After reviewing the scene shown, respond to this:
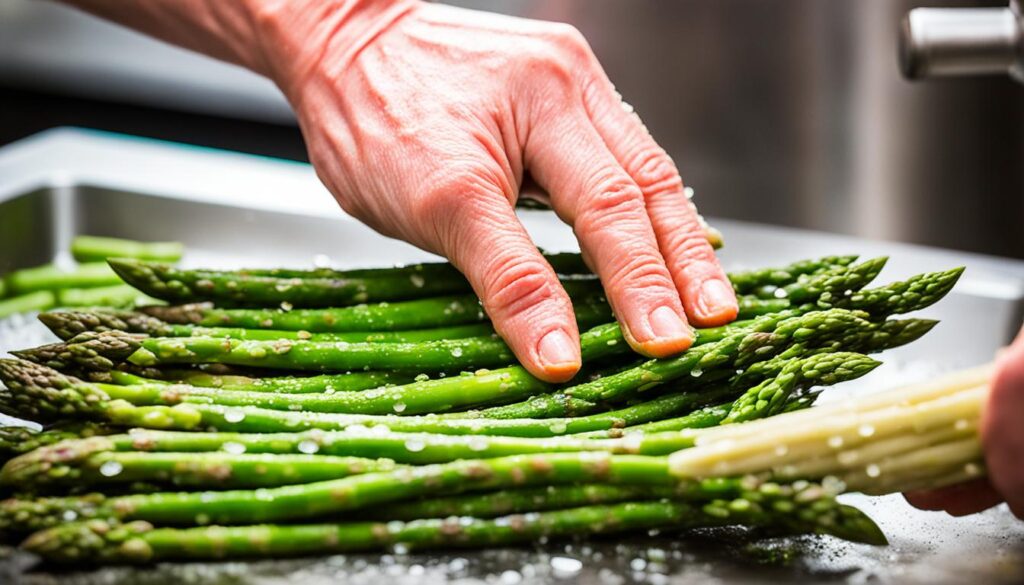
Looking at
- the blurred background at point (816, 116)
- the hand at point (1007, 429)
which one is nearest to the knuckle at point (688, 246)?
the hand at point (1007, 429)

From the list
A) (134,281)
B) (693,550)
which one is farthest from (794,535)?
(134,281)

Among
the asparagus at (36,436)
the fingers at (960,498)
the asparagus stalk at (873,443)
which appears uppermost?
the asparagus at (36,436)

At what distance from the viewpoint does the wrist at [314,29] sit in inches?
96.5

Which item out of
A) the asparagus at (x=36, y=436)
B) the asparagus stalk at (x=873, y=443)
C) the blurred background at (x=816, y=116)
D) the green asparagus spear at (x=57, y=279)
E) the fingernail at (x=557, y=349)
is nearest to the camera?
the asparagus stalk at (x=873, y=443)

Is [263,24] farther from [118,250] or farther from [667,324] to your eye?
[667,324]

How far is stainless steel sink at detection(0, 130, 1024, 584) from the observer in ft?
5.62

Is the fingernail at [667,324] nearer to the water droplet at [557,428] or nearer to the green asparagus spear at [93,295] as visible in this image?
the water droplet at [557,428]

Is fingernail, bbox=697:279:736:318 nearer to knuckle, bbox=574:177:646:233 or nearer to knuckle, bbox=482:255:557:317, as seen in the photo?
knuckle, bbox=574:177:646:233

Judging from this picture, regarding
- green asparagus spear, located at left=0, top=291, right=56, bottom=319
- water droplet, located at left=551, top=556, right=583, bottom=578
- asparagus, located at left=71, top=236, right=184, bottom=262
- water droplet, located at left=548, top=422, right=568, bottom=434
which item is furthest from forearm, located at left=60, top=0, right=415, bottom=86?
water droplet, located at left=551, top=556, right=583, bottom=578

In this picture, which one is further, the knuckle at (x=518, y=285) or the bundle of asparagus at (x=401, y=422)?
the knuckle at (x=518, y=285)

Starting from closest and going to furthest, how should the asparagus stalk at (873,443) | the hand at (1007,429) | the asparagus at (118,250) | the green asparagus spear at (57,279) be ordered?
the hand at (1007,429), the asparagus stalk at (873,443), the green asparagus spear at (57,279), the asparagus at (118,250)

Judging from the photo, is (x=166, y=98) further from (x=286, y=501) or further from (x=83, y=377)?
(x=286, y=501)

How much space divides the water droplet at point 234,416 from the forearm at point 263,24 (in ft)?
3.11

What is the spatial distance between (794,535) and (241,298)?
1188 millimetres
